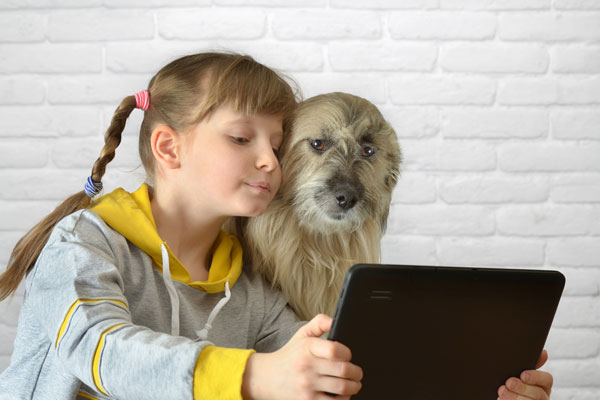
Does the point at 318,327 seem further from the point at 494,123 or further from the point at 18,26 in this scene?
the point at 18,26

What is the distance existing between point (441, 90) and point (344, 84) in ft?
0.91

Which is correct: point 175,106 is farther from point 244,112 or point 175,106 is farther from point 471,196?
point 471,196

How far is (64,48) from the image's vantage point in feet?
5.78

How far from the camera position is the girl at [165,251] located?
863 millimetres

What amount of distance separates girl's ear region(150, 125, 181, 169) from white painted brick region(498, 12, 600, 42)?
3.48 feet

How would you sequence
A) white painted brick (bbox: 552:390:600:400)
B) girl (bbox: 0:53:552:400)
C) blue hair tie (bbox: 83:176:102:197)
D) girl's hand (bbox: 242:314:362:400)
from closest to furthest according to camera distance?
girl's hand (bbox: 242:314:362:400) < girl (bbox: 0:53:552:400) < blue hair tie (bbox: 83:176:102:197) < white painted brick (bbox: 552:390:600:400)

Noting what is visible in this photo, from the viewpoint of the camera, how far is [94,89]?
1763 millimetres

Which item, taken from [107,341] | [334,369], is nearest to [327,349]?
[334,369]

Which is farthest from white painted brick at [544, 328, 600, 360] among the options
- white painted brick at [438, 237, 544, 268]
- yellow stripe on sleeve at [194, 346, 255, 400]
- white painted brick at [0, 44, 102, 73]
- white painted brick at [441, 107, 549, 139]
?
white painted brick at [0, 44, 102, 73]

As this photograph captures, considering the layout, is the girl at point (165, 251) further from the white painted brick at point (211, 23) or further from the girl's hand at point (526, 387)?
the white painted brick at point (211, 23)

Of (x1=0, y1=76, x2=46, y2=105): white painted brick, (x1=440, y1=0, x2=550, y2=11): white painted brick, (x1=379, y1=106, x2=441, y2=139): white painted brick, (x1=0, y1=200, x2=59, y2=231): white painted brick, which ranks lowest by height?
(x1=0, y1=200, x2=59, y2=231): white painted brick

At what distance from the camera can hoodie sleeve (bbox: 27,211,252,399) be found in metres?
0.75

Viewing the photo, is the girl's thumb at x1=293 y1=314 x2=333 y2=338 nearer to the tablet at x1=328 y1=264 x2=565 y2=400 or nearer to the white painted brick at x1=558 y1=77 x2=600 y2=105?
the tablet at x1=328 y1=264 x2=565 y2=400

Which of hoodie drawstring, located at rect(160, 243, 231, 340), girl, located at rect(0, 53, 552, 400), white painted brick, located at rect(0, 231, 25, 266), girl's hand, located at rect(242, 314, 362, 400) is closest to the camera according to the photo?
girl's hand, located at rect(242, 314, 362, 400)
